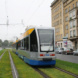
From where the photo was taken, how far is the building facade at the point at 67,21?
52219 mm

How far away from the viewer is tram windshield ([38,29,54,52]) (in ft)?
40.2

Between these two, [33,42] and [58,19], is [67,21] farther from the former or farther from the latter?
[33,42]

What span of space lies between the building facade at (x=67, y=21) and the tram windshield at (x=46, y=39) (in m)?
33.9

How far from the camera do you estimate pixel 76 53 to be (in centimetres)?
3478

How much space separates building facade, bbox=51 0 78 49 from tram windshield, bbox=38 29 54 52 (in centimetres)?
3393

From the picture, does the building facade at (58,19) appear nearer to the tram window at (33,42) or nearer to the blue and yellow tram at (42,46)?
the tram window at (33,42)

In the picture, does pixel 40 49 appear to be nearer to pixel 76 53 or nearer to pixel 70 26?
pixel 76 53

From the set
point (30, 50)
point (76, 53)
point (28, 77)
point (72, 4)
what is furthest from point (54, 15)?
point (28, 77)

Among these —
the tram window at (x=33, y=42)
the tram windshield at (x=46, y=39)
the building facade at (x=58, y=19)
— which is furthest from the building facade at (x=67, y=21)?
the tram windshield at (x=46, y=39)

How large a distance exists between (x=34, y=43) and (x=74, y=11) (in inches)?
1663

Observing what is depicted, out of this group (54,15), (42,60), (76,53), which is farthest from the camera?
(54,15)

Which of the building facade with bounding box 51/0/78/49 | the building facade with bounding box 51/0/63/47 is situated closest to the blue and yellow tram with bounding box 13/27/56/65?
the building facade with bounding box 51/0/78/49

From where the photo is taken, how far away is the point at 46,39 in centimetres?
1240

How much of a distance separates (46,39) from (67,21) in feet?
160
